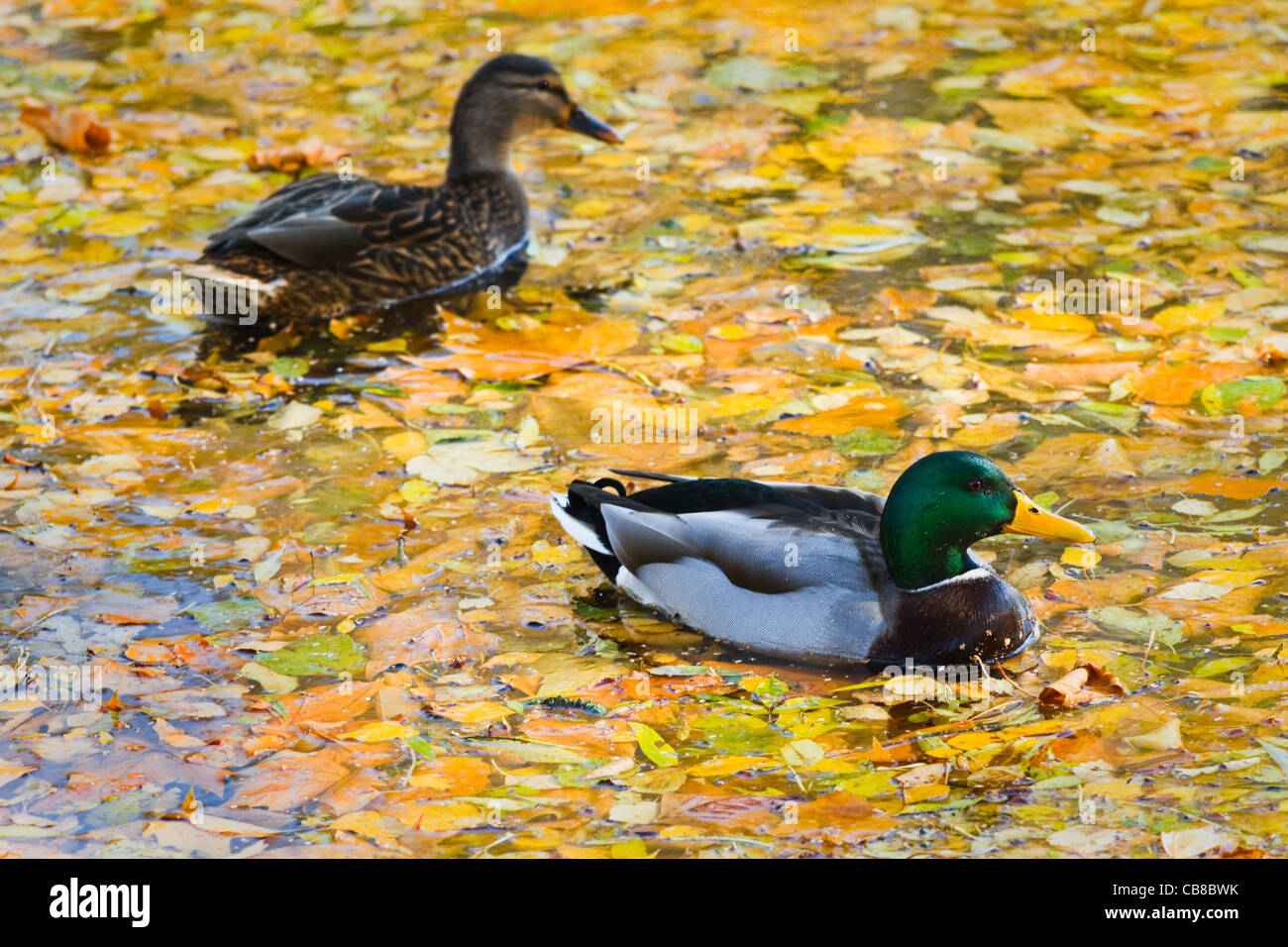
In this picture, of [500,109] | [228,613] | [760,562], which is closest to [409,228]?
[500,109]

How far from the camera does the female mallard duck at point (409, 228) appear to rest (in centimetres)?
720

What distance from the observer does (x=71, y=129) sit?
913cm

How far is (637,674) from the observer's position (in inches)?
188

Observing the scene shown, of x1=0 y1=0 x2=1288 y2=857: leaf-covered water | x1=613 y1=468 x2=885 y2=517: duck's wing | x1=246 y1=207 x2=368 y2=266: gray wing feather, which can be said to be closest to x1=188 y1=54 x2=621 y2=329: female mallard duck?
x1=246 y1=207 x2=368 y2=266: gray wing feather

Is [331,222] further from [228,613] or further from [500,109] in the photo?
[228,613]

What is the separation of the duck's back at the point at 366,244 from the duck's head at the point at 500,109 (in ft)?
0.42

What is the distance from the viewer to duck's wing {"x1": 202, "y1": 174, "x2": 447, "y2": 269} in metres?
7.18

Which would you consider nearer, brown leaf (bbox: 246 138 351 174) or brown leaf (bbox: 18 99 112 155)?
brown leaf (bbox: 246 138 351 174)

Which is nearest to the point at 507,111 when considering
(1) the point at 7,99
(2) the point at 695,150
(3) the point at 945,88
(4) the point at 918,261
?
(2) the point at 695,150

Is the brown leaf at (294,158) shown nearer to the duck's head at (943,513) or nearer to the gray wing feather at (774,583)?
the gray wing feather at (774,583)

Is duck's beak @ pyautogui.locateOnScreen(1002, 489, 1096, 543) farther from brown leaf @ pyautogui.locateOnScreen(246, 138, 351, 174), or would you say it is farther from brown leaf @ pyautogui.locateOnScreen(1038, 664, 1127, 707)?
brown leaf @ pyautogui.locateOnScreen(246, 138, 351, 174)

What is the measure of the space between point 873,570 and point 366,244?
3.50 meters

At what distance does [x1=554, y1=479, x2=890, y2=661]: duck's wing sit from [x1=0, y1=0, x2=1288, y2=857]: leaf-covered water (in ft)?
0.41

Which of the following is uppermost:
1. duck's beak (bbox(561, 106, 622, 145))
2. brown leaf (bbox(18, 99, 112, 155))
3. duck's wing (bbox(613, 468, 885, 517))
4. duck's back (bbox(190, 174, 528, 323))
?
duck's beak (bbox(561, 106, 622, 145))
